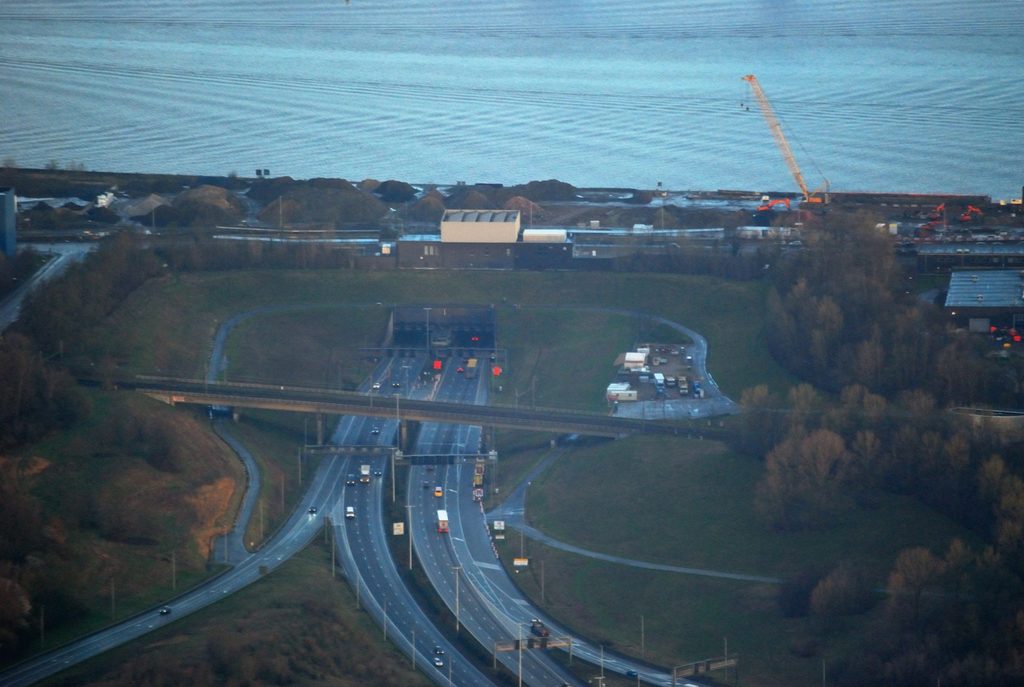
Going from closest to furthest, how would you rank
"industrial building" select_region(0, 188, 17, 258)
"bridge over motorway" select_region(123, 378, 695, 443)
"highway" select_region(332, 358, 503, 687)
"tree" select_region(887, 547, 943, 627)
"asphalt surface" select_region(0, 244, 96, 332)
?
"tree" select_region(887, 547, 943, 627) → "highway" select_region(332, 358, 503, 687) → "bridge over motorway" select_region(123, 378, 695, 443) → "asphalt surface" select_region(0, 244, 96, 332) → "industrial building" select_region(0, 188, 17, 258)

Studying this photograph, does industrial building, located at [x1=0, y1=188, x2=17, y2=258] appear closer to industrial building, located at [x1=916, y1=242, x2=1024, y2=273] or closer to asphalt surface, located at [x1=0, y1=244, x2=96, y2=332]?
asphalt surface, located at [x1=0, y1=244, x2=96, y2=332]

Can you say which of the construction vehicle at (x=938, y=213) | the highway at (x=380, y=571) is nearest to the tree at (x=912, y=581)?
the highway at (x=380, y=571)

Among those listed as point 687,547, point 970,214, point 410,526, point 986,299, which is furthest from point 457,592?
point 970,214

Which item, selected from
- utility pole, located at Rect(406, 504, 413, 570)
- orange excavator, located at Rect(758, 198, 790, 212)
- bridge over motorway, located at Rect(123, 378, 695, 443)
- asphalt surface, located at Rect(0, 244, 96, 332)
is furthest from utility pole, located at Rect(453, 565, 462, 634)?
orange excavator, located at Rect(758, 198, 790, 212)

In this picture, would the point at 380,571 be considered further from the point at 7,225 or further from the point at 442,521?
the point at 7,225

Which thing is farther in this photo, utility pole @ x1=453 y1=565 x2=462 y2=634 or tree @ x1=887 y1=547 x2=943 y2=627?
utility pole @ x1=453 y1=565 x2=462 y2=634

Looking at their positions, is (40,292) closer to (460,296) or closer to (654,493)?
(460,296)
